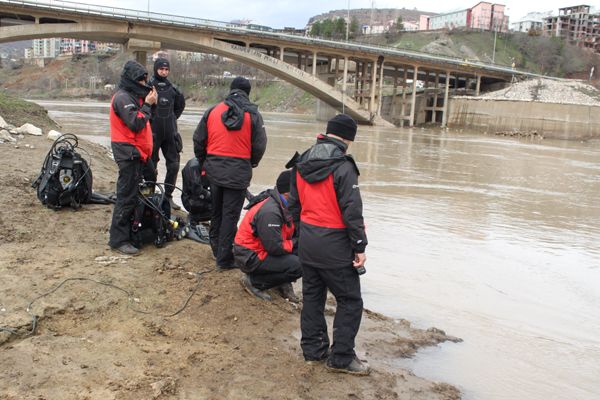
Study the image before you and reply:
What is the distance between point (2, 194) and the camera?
6789 millimetres

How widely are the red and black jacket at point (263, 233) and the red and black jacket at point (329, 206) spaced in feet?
3.03

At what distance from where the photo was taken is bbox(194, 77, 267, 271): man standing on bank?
512 cm

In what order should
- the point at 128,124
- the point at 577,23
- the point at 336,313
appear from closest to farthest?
1. the point at 336,313
2. the point at 128,124
3. the point at 577,23

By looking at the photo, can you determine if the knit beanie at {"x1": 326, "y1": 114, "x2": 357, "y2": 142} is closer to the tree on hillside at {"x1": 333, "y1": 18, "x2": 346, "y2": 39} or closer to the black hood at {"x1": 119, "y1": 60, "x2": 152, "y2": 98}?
the black hood at {"x1": 119, "y1": 60, "x2": 152, "y2": 98}

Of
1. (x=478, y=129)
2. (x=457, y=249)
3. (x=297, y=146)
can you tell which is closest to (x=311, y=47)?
(x=478, y=129)

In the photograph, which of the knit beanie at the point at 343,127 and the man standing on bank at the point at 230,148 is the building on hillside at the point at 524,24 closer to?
the man standing on bank at the point at 230,148

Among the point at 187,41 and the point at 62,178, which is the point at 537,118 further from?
the point at 62,178

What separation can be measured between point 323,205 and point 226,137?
1.77 m

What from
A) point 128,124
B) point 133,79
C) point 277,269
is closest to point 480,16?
point 133,79

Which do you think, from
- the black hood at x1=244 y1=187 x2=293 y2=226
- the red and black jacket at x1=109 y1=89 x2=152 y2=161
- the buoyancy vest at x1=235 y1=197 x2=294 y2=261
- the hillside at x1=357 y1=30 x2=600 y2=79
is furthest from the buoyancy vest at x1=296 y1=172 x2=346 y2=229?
the hillside at x1=357 y1=30 x2=600 y2=79

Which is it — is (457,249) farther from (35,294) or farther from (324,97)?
(324,97)

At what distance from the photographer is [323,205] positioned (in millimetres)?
3654

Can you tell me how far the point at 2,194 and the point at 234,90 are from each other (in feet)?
11.2

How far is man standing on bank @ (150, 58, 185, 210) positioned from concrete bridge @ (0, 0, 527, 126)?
115 ft
